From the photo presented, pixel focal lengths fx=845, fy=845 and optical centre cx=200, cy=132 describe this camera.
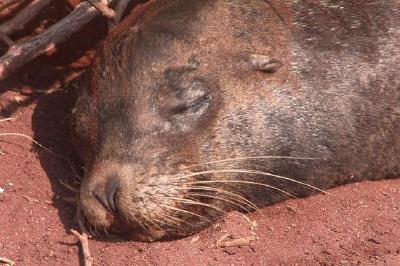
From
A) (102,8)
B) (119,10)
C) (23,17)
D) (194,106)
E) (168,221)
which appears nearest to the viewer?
(168,221)

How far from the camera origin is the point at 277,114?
4668 millimetres

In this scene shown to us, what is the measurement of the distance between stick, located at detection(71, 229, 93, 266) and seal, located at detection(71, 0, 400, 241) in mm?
103

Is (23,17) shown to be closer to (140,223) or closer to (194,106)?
(194,106)

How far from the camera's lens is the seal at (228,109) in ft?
14.5

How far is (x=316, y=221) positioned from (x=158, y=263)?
1006mm

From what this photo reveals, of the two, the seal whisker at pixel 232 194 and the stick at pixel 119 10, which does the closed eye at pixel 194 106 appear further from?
the stick at pixel 119 10

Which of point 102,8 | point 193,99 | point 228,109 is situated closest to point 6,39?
point 102,8

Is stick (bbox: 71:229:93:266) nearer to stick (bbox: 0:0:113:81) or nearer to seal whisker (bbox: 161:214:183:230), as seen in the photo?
seal whisker (bbox: 161:214:183:230)

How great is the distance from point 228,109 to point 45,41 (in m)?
1.46

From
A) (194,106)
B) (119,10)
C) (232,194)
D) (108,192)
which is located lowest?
(232,194)

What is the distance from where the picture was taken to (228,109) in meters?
4.61

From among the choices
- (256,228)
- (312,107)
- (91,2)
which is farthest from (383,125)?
(91,2)

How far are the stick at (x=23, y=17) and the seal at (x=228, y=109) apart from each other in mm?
1043

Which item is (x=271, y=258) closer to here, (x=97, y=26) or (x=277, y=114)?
(x=277, y=114)
